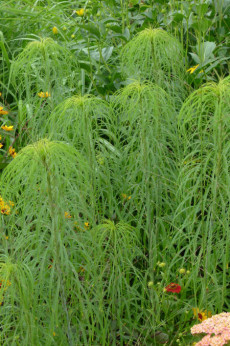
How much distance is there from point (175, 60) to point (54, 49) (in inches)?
22.8

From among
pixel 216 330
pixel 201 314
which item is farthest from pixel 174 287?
pixel 216 330

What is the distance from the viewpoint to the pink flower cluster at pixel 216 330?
77.2 inches

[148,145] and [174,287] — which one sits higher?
[148,145]

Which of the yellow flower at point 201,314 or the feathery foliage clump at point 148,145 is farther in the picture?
the feathery foliage clump at point 148,145

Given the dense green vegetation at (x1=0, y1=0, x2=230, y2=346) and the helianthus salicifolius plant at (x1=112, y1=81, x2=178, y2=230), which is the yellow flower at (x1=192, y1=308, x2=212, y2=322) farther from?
the helianthus salicifolius plant at (x1=112, y1=81, x2=178, y2=230)

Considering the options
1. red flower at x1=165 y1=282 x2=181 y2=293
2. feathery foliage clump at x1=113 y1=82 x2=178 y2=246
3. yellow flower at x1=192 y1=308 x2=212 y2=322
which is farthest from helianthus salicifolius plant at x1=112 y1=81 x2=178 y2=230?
yellow flower at x1=192 y1=308 x2=212 y2=322

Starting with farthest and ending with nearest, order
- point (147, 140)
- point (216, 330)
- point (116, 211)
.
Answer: point (116, 211)
point (147, 140)
point (216, 330)

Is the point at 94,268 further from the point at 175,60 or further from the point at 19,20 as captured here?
the point at 19,20

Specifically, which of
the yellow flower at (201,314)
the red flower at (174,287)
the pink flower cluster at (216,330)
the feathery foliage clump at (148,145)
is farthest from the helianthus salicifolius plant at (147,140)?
the pink flower cluster at (216,330)

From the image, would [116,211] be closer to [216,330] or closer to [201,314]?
[201,314]

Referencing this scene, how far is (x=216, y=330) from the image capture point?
198 centimetres

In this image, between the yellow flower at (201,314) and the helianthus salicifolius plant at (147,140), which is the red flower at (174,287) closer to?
the yellow flower at (201,314)

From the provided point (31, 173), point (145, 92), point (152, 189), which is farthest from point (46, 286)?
point (145, 92)

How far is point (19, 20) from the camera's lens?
172 inches
